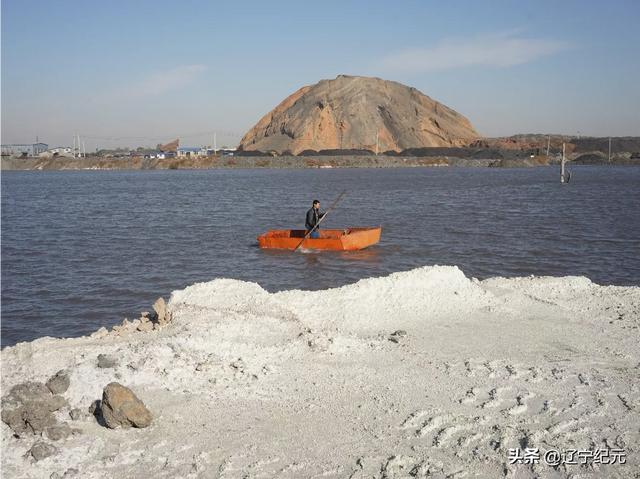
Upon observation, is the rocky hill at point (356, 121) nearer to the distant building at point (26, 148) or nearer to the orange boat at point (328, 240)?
the distant building at point (26, 148)

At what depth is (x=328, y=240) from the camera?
1889 cm

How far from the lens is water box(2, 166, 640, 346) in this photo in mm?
13984

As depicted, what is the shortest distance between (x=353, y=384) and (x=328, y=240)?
465 inches

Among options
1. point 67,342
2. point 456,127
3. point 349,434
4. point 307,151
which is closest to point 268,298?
point 67,342

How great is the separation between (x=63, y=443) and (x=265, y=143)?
442ft

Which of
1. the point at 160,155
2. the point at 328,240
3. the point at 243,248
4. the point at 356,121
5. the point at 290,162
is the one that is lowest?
the point at 243,248

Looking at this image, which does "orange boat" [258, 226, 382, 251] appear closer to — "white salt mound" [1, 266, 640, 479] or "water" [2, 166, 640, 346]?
"water" [2, 166, 640, 346]

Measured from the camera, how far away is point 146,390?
22.8 ft

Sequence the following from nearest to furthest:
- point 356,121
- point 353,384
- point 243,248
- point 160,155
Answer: point 353,384
point 243,248
point 160,155
point 356,121

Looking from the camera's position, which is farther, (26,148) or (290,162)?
(26,148)

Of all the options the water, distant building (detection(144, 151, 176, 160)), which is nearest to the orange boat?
the water

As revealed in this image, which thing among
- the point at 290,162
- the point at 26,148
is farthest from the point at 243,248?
the point at 26,148

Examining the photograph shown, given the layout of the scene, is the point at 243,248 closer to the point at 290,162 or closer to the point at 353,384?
the point at 353,384

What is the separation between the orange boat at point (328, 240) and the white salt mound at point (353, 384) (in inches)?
314
